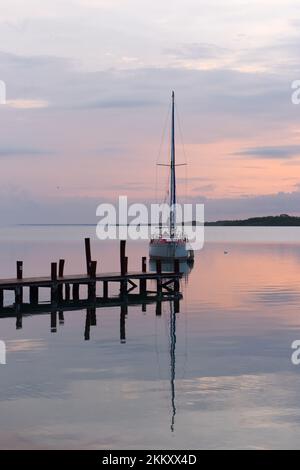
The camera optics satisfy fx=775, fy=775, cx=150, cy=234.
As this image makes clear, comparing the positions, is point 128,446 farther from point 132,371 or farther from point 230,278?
point 230,278

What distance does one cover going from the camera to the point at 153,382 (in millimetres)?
21609

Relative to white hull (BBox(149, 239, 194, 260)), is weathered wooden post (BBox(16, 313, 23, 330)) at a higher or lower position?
higher

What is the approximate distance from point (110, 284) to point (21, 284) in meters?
20.3

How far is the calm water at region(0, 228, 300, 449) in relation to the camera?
16.3 metres

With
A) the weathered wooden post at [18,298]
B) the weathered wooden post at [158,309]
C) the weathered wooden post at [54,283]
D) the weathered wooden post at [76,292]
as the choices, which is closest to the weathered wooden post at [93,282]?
the weathered wooden post at [76,292]

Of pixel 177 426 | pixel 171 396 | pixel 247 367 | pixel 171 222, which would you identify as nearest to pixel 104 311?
pixel 247 367

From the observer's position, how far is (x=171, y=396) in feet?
65.0

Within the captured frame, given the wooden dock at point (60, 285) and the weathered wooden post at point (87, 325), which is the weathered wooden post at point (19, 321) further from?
the weathered wooden post at point (87, 325)

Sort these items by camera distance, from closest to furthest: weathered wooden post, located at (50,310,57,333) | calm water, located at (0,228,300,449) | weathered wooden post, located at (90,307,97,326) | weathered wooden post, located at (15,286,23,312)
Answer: calm water, located at (0,228,300,449), weathered wooden post, located at (50,310,57,333), weathered wooden post, located at (90,307,97,326), weathered wooden post, located at (15,286,23,312)

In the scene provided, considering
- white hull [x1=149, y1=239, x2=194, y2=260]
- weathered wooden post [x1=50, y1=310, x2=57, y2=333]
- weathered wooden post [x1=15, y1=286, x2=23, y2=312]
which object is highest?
weathered wooden post [x1=15, y1=286, x2=23, y2=312]

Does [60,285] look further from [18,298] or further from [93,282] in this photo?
[18,298]

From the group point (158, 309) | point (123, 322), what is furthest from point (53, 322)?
point (158, 309)

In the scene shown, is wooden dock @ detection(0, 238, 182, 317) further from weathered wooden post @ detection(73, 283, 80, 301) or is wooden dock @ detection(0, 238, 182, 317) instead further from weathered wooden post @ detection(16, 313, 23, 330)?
weathered wooden post @ detection(16, 313, 23, 330)

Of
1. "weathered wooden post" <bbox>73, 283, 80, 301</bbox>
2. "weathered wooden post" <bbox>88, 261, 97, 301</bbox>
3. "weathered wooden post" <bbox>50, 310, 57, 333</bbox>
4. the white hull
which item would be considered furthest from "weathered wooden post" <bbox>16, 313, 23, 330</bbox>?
the white hull
